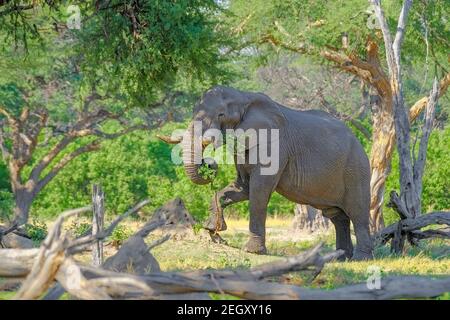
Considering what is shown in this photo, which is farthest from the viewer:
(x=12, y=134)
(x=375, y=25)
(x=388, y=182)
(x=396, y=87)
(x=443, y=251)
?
(x=12, y=134)

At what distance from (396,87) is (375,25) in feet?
11.6

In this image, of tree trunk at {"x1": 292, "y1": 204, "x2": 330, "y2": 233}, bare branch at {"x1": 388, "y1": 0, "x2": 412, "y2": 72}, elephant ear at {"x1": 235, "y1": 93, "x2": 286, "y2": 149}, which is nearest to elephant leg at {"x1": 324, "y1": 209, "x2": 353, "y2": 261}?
elephant ear at {"x1": 235, "y1": 93, "x2": 286, "y2": 149}

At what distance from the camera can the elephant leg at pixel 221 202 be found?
15.5 m

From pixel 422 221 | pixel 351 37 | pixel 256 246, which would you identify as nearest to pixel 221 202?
pixel 256 246

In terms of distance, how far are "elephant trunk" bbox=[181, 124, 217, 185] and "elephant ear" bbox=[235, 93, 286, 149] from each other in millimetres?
828

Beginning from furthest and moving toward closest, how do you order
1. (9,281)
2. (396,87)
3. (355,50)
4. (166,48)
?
1. (355,50)
2. (396,87)
3. (166,48)
4. (9,281)

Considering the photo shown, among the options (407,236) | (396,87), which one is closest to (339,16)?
(396,87)

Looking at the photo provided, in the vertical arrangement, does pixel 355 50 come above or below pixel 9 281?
above

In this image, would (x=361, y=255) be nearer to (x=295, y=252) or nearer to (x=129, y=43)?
(x=295, y=252)

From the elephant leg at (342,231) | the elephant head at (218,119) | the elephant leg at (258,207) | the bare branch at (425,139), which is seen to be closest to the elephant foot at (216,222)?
the elephant leg at (258,207)

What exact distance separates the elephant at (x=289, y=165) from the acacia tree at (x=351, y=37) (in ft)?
20.0

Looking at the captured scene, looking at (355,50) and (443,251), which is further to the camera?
(355,50)
